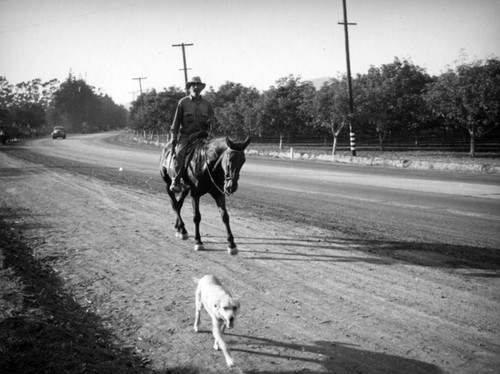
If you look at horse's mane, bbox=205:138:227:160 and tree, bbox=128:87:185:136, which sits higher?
tree, bbox=128:87:185:136

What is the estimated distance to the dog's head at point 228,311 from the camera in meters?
3.77

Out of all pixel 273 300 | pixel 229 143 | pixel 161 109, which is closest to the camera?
pixel 273 300

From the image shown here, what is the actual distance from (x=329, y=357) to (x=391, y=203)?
29.8ft

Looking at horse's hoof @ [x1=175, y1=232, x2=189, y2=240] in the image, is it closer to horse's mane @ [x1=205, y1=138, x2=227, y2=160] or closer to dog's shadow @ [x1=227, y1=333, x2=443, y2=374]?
horse's mane @ [x1=205, y1=138, x2=227, y2=160]

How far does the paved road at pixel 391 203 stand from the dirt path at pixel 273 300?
1.50 metres

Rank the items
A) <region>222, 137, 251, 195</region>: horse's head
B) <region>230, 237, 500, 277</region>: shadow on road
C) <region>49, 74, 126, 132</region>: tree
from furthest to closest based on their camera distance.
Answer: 1. <region>49, 74, 126, 132</region>: tree
2. <region>222, 137, 251, 195</region>: horse's head
3. <region>230, 237, 500, 277</region>: shadow on road

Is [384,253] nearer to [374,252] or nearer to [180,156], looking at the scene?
[374,252]

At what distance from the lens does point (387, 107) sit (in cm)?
3284

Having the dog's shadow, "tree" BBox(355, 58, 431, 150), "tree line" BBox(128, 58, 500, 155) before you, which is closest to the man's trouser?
the dog's shadow

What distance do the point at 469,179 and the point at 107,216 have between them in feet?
51.2

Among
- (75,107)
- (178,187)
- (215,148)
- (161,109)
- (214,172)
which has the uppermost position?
(75,107)

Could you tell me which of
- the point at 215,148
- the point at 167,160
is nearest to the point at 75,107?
the point at 167,160

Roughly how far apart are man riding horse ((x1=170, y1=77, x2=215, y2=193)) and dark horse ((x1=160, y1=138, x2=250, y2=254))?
0.18 m

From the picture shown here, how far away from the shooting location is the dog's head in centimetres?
377
